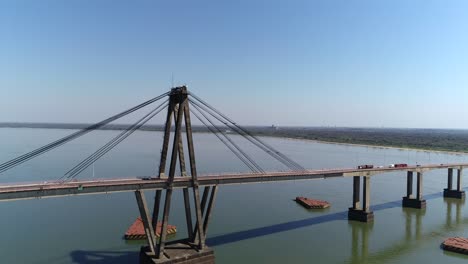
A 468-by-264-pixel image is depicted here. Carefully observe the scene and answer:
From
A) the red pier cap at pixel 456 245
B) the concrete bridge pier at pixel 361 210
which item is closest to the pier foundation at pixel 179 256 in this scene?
the concrete bridge pier at pixel 361 210

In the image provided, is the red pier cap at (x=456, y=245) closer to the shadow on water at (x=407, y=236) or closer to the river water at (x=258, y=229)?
the shadow on water at (x=407, y=236)

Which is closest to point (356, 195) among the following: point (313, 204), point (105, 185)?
point (313, 204)

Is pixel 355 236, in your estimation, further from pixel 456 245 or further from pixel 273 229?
pixel 456 245

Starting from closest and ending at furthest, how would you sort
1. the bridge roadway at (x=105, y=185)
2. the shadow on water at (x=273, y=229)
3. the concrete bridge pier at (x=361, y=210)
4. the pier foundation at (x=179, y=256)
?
the bridge roadway at (x=105, y=185) → the pier foundation at (x=179, y=256) → the shadow on water at (x=273, y=229) → the concrete bridge pier at (x=361, y=210)

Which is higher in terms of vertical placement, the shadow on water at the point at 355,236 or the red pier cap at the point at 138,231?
the red pier cap at the point at 138,231

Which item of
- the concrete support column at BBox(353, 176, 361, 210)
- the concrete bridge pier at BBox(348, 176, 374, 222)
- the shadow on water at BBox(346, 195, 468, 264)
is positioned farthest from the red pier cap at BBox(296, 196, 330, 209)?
the shadow on water at BBox(346, 195, 468, 264)

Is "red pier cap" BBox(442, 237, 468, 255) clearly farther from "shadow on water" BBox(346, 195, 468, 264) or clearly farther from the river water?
the river water

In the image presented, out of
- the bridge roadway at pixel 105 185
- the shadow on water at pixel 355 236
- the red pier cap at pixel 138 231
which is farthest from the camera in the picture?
the red pier cap at pixel 138 231

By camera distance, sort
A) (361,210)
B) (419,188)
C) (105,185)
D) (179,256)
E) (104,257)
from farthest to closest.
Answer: (419,188) → (361,210) → (104,257) → (179,256) → (105,185)

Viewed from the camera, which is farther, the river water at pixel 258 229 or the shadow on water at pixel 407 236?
the shadow on water at pixel 407 236
